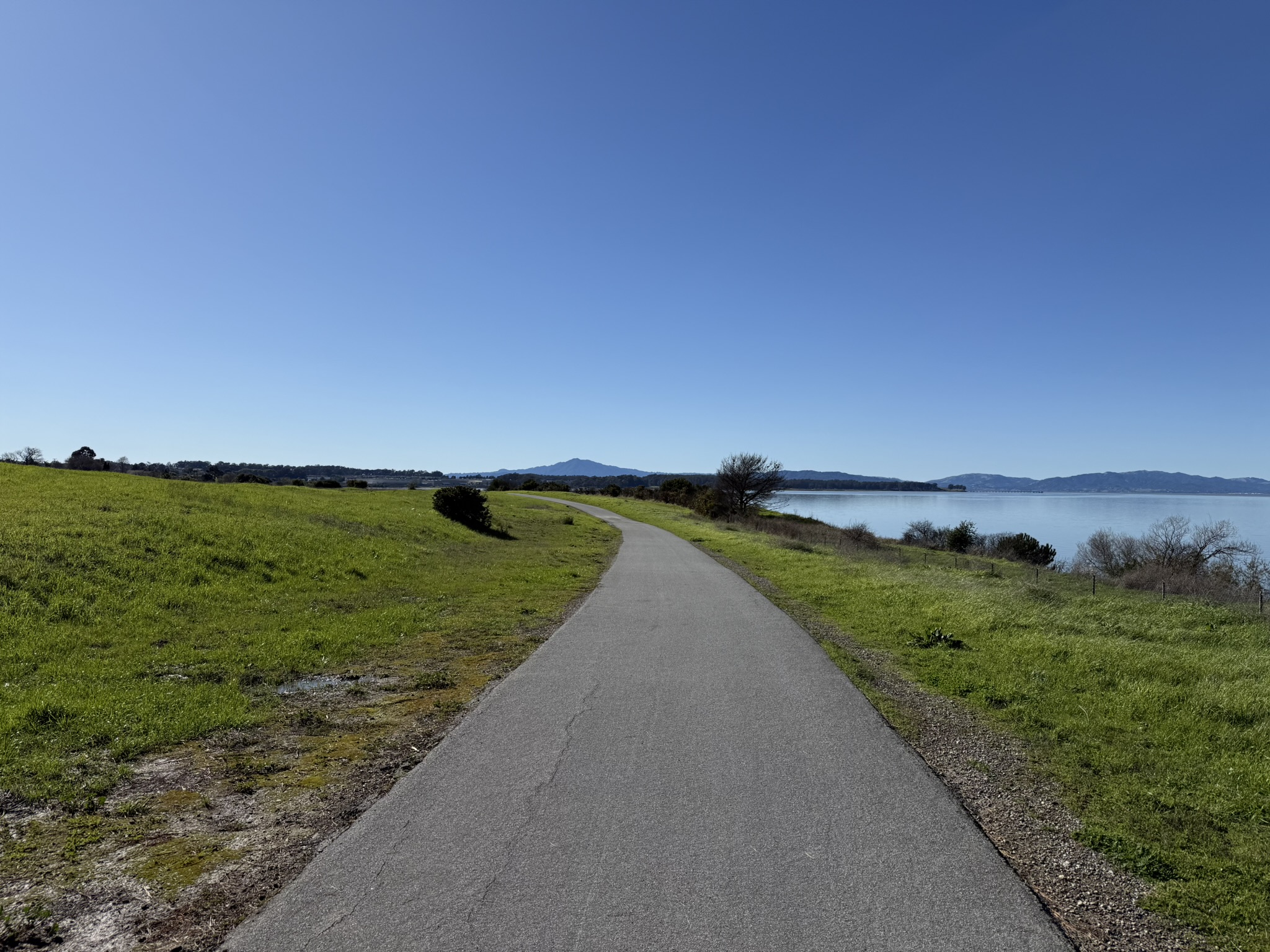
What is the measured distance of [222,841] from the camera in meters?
4.22

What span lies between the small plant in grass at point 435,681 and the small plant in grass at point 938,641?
22.2 feet

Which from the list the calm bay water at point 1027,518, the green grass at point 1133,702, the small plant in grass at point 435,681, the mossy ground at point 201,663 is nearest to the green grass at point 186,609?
the mossy ground at point 201,663

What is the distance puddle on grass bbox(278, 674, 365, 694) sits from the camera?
7.64 m

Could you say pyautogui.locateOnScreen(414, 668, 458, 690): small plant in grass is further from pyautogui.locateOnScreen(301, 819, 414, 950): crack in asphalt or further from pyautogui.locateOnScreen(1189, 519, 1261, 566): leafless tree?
pyautogui.locateOnScreen(1189, 519, 1261, 566): leafless tree

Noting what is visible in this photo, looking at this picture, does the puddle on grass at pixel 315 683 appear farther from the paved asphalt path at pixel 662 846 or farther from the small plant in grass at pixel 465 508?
the small plant in grass at pixel 465 508

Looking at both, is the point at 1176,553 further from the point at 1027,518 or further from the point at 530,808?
the point at 1027,518

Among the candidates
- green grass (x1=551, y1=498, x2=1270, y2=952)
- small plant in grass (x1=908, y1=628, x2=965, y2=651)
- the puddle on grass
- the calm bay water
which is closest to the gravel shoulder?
green grass (x1=551, y1=498, x2=1270, y2=952)

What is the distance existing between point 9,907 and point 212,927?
1.16 m

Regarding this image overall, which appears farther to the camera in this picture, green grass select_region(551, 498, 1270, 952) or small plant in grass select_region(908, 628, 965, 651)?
small plant in grass select_region(908, 628, 965, 651)

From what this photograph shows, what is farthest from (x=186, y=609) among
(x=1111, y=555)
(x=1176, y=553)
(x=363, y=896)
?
(x=1111, y=555)

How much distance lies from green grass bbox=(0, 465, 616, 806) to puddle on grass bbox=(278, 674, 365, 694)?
172mm

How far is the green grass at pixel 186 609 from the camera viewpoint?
Answer: 6.17 metres

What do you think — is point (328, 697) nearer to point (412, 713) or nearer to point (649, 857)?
point (412, 713)

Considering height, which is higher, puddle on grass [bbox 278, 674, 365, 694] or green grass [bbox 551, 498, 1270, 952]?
green grass [bbox 551, 498, 1270, 952]
